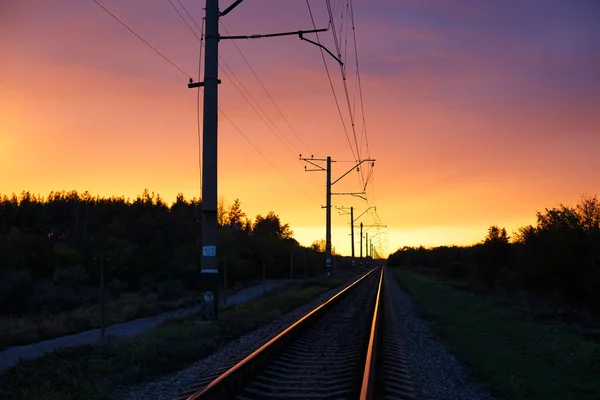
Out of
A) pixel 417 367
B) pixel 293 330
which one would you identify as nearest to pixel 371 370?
pixel 417 367

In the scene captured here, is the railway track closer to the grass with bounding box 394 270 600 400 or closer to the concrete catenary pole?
the grass with bounding box 394 270 600 400

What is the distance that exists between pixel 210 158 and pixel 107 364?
10.3m

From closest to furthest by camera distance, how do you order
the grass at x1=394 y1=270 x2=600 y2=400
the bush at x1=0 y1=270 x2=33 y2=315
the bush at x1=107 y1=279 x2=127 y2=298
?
the grass at x1=394 y1=270 x2=600 y2=400 → the bush at x1=0 y1=270 x2=33 y2=315 → the bush at x1=107 y1=279 x2=127 y2=298

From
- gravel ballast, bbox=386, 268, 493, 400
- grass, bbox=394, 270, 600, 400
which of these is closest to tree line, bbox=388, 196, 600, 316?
grass, bbox=394, 270, 600, 400

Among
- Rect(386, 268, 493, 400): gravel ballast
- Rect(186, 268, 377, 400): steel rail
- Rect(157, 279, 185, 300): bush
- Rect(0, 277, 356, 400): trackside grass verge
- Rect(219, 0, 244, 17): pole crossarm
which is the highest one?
Rect(219, 0, 244, 17): pole crossarm

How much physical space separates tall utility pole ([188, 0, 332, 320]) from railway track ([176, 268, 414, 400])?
4545 millimetres

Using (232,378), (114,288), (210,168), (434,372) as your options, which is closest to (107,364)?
(232,378)

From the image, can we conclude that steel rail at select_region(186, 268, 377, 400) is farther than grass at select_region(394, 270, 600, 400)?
No

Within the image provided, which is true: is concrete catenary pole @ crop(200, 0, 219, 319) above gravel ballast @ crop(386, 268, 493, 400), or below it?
above

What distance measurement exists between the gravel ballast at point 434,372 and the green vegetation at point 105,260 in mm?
9884

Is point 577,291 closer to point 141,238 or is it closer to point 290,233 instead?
point 141,238

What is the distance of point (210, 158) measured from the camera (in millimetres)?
21188

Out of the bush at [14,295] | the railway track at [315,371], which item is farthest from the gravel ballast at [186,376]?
the bush at [14,295]

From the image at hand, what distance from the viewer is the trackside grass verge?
388 inches
